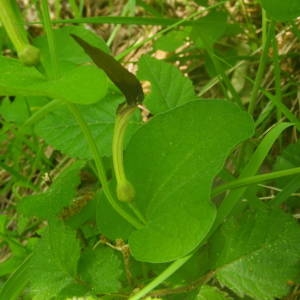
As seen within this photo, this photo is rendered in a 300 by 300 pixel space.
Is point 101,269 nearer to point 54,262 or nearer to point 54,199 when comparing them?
point 54,262

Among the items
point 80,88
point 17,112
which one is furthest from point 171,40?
point 80,88

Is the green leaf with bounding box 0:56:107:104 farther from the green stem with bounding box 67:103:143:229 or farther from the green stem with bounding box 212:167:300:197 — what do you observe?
the green stem with bounding box 212:167:300:197

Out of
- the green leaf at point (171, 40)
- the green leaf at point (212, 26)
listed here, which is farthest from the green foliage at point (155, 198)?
the green leaf at point (171, 40)

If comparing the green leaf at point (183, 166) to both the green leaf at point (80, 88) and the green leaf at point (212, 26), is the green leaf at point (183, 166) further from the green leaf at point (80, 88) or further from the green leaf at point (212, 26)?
the green leaf at point (212, 26)

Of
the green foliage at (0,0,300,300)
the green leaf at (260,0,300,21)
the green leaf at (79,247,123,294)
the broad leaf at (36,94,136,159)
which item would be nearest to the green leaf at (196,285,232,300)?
the green foliage at (0,0,300,300)

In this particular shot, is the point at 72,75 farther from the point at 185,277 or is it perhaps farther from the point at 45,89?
the point at 185,277

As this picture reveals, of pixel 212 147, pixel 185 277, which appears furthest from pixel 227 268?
pixel 212 147
